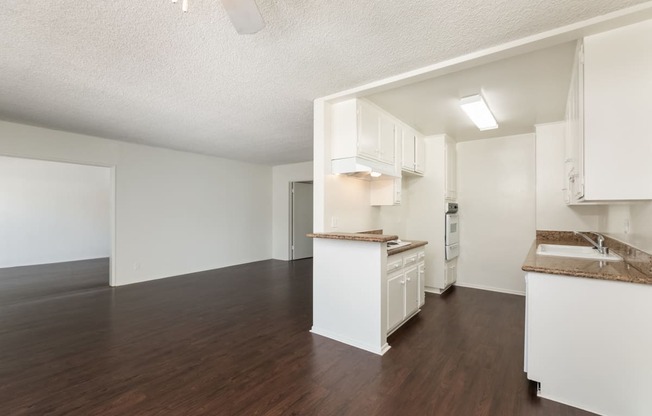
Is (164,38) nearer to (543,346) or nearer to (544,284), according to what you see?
(544,284)

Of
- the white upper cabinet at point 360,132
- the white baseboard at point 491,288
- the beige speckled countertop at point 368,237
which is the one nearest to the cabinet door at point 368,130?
the white upper cabinet at point 360,132

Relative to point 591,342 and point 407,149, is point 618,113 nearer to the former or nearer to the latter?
point 591,342

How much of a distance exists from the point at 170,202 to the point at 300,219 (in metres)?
3.35

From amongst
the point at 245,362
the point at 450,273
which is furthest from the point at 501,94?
the point at 245,362

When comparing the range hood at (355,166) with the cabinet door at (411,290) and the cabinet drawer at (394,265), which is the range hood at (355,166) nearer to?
the cabinet drawer at (394,265)

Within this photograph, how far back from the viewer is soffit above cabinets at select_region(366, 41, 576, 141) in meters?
2.51

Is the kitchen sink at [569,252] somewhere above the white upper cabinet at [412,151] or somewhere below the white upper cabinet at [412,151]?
below

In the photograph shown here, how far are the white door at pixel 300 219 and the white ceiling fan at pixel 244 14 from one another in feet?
21.0

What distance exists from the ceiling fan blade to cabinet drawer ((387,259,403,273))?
7.71ft

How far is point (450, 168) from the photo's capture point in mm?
4934

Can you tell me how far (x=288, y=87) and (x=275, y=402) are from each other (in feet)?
9.05

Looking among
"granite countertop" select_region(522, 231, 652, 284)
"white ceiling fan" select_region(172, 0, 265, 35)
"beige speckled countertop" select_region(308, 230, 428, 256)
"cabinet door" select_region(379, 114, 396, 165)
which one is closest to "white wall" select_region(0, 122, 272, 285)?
"beige speckled countertop" select_region(308, 230, 428, 256)

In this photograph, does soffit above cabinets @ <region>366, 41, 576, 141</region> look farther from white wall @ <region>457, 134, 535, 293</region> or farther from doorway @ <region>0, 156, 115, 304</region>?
doorway @ <region>0, 156, 115, 304</region>

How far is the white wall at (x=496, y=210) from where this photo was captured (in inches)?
182
